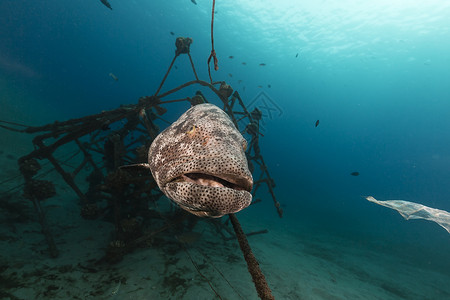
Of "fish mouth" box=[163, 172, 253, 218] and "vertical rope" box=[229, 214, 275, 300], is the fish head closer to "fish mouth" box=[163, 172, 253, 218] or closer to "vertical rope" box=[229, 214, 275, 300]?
"fish mouth" box=[163, 172, 253, 218]

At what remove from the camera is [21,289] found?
2936mm

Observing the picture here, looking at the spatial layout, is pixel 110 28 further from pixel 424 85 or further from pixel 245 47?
pixel 424 85

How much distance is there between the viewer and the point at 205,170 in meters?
1.52

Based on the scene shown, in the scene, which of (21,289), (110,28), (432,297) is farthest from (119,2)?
(432,297)

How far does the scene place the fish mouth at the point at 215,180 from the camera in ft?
5.35

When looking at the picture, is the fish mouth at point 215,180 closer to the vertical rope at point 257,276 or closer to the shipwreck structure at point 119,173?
the vertical rope at point 257,276

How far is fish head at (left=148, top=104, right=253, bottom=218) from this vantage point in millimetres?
1436

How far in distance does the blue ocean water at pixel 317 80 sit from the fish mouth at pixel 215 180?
12.1 meters

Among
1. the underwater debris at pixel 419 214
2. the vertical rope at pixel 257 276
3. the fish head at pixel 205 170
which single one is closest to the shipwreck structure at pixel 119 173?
the fish head at pixel 205 170

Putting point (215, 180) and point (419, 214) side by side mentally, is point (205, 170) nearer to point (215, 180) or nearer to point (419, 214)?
point (215, 180)

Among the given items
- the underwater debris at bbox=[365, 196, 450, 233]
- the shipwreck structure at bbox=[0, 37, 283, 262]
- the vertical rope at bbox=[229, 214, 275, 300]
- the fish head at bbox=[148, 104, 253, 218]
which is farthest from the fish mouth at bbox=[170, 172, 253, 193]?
the underwater debris at bbox=[365, 196, 450, 233]

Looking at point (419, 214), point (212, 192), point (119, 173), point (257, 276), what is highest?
point (212, 192)

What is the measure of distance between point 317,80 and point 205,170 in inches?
3726

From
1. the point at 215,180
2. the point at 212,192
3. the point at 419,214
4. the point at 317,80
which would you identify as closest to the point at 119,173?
the point at 215,180
